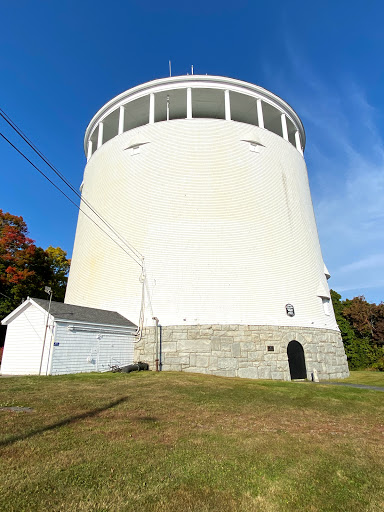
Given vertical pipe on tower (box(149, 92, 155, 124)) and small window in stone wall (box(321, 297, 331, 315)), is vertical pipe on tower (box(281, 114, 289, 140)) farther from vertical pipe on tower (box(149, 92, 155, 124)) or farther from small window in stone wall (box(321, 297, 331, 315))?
small window in stone wall (box(321, 297, 331, 315))

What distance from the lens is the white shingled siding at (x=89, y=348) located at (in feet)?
47.1

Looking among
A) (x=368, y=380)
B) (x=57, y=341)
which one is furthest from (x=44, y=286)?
(x=368, y=380)

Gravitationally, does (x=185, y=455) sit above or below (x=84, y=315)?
below

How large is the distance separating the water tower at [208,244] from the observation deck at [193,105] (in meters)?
0.11

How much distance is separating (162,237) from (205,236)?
2535 mm

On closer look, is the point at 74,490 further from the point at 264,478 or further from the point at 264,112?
the point at 264,112

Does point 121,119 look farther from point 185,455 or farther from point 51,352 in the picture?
point 185,455

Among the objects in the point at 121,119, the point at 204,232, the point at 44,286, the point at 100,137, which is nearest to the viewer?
the point at 204,232

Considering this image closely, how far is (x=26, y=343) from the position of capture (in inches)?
583

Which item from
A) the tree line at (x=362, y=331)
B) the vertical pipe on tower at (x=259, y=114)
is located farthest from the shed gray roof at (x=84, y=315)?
the tree line at (x=362, y=331)

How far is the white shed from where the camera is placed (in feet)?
46.8

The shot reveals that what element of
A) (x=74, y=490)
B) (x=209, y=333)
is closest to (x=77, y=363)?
(x=209, y=333)

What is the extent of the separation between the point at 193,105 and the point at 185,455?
2426 cm

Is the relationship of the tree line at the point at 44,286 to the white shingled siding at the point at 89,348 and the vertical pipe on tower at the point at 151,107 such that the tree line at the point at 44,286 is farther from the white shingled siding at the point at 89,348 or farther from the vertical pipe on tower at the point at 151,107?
the vertical pipe on tower at the point at 151,107
